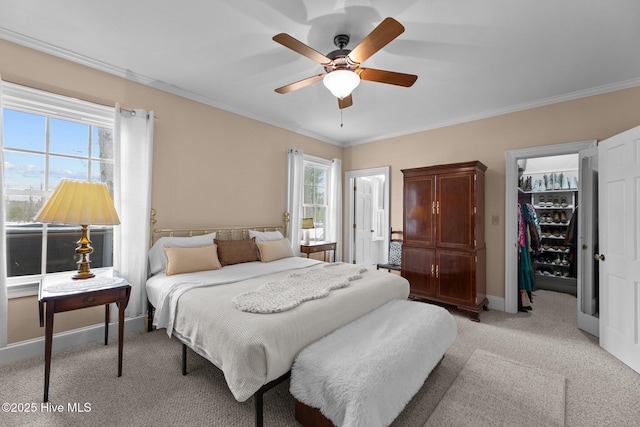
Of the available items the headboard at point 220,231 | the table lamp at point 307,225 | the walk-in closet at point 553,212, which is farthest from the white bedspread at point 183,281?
the walk-in closet at point 553,212

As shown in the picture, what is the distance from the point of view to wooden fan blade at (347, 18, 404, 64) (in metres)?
1.75

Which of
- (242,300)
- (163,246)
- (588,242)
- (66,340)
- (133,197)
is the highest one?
(133,197)

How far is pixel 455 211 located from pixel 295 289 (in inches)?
101

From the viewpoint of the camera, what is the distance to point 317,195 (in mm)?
5574

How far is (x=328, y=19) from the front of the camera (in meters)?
2.20

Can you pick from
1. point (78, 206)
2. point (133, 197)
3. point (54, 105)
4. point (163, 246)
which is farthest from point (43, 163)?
point (163, 246)

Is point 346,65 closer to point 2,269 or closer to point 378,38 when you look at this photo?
point 378,38

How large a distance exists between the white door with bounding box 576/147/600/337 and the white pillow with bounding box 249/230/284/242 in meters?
3.82

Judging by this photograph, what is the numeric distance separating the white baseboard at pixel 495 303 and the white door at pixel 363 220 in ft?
8.00

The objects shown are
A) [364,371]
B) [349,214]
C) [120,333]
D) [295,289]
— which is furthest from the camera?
[349,214]

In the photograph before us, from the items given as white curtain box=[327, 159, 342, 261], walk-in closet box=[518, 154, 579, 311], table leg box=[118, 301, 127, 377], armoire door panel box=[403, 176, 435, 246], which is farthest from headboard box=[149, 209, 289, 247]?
→ walk-in closet box=[518, 154, 579, 311]

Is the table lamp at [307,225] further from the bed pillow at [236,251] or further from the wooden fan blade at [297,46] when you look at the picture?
the wooden fan blade at [297,46]

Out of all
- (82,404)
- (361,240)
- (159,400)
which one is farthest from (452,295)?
(82,404)

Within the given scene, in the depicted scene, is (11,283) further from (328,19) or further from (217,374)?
(328,19)
